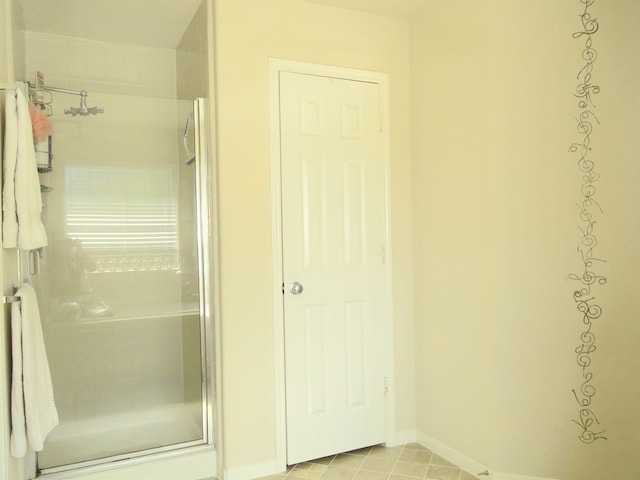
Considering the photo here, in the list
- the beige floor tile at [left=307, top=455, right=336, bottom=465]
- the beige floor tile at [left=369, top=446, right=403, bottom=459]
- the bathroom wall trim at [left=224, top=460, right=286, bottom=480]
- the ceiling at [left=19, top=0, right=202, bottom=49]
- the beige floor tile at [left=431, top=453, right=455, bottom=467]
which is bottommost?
the beige floor tile at [left=369, top=446, right=403, bottom=459]

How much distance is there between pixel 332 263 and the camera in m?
2.64

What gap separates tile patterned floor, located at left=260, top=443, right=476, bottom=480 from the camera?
2.42m

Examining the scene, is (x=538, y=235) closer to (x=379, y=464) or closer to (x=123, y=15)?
(x=379, y=464)

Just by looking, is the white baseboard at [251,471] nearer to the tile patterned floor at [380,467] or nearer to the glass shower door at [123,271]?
the tile patterned floor at [380,467]

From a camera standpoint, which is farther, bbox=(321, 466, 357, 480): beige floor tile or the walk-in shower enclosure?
the walk-in shower enclosure

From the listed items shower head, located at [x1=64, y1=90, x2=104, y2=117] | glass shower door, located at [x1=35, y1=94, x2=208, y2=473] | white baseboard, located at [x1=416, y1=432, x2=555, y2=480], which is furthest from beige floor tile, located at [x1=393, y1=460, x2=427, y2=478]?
shower head, located at [x1=64, y1=90, x2=104, y2=117]

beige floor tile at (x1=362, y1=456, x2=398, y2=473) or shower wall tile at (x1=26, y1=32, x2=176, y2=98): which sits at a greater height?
shower wall tile at (x1=26, y1=32, x2=176, y2=98)

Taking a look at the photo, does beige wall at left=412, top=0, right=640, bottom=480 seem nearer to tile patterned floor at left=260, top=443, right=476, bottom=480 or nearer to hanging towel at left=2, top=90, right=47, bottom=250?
tile patterned floor at left=260, top=443, right=476, bottom=480

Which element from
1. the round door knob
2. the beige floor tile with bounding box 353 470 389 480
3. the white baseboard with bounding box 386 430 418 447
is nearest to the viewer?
the beige floor tile with bounding box 353 470 389 480

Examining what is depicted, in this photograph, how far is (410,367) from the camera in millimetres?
2855

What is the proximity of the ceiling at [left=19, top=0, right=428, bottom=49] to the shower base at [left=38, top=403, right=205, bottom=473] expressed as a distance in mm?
2364

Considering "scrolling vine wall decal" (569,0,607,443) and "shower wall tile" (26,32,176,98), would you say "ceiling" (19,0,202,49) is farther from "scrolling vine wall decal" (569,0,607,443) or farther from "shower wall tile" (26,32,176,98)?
"scrolling vine wall decal" (569,0,607,443)

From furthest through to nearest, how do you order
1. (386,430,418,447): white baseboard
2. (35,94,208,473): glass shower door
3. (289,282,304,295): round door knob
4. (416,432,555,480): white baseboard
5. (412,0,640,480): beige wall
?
1. (35,94,208,473): glass shower door
2. (386,430,418,447): white baseboard
3. (289,282,304,295): round door knob
4. (416,432,555,480): white baseboard
5. (412,0,640,480): beige wall

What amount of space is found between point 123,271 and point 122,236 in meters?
0.25
